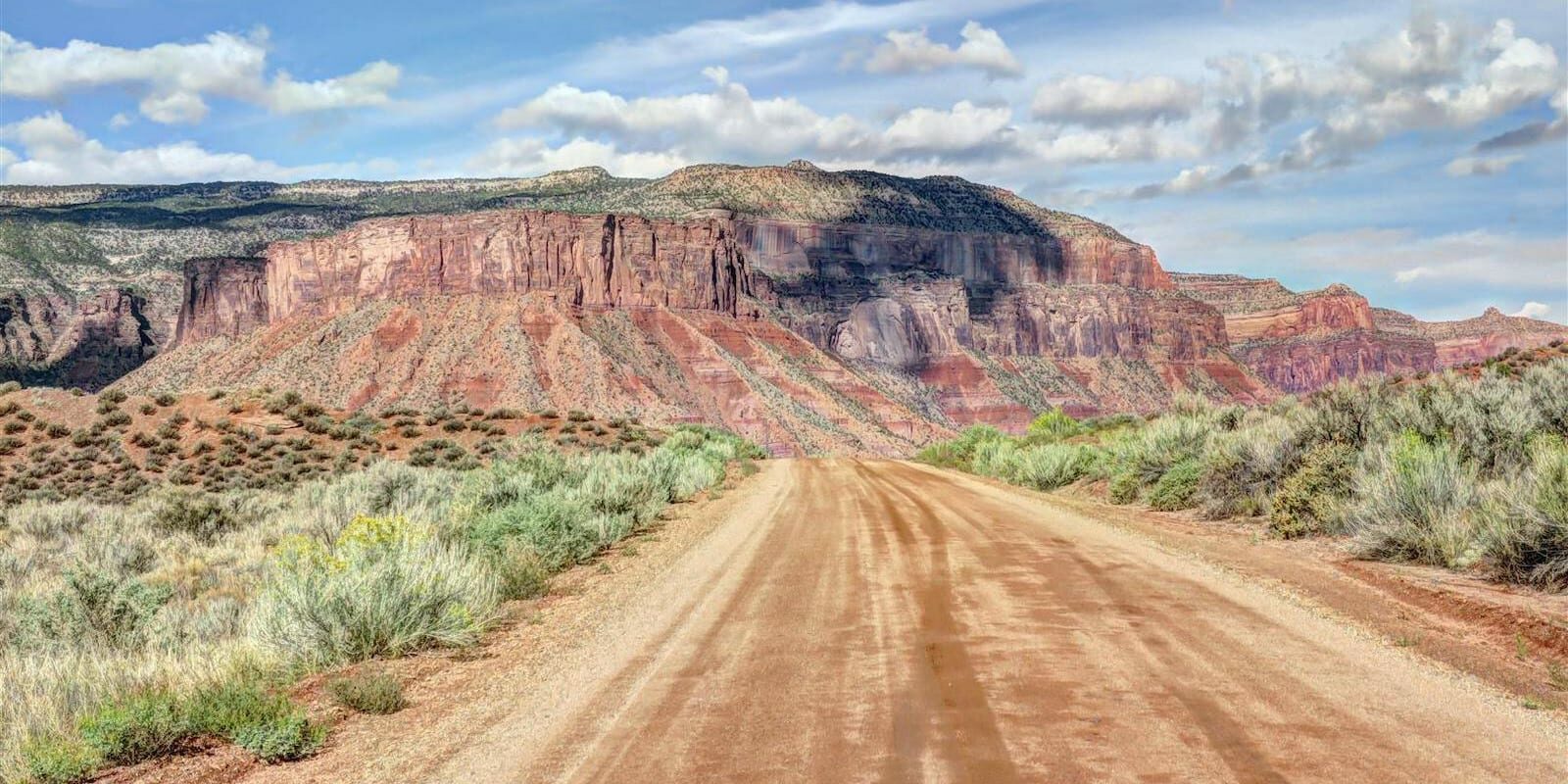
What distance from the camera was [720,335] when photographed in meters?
117

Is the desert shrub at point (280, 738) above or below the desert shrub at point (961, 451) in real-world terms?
above

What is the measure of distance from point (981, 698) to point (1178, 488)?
1367cm

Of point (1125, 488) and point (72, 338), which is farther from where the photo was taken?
point (72, 338)

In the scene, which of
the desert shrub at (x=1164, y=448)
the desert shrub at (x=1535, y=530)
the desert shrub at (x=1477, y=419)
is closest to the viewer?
the desert shrub at (x=1535, y=530)

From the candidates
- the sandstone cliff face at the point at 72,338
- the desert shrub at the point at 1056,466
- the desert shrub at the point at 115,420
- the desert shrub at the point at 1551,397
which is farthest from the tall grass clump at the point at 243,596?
the sandstone cliff face at the point at 72,338

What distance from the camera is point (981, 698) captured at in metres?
5.98

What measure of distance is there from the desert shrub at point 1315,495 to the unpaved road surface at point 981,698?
395cm

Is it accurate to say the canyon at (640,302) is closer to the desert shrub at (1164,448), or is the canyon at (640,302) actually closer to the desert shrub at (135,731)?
the desert shrub at (1164,448)

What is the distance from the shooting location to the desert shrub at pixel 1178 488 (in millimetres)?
18172

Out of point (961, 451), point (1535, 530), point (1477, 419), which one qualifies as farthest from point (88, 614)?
point (961, 451)

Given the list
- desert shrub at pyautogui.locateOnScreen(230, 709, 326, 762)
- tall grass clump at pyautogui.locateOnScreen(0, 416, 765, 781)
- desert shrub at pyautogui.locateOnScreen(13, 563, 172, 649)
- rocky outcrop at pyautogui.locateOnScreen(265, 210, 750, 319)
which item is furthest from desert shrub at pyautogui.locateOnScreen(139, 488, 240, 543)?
rocky outcrop at pyautogui.locateOnScreen(265, 210, 750, 319)

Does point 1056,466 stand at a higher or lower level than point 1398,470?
lower

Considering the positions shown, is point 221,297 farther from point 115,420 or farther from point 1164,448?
point 1164,448

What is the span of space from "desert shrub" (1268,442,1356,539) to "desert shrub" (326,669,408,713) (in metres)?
11.2
